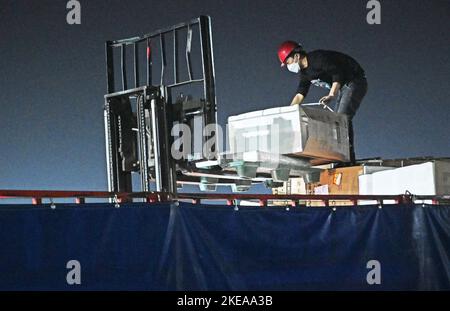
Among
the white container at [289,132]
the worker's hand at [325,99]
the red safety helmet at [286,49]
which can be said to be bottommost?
the white container at [289,132]

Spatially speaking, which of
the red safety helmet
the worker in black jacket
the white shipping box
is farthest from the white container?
the red safety helmet

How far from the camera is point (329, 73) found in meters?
9.62

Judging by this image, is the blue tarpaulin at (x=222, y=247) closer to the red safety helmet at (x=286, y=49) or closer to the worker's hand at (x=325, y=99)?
the worker's hand at (x=325, y=99)

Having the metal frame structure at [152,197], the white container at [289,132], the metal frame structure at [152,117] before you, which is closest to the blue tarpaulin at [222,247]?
the metal frame structure at [152,197]

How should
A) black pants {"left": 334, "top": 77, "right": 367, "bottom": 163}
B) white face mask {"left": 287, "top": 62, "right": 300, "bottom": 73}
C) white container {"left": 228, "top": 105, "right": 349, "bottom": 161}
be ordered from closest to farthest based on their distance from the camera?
white container {"left": 228, "top": 105, "right": 349, "bottom": 161}, white face mask {"left": 287, "top": 62, "right": 300, "bottom": 73}, black pants {"left": 334, "top": 77, "right": 367, "bottom": 163}

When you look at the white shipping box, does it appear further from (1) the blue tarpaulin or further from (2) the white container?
(2) the white container

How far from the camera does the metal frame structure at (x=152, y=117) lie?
8.46 m

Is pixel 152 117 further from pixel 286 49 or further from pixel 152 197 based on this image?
pixel 286 49

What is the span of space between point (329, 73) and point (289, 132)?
156cm

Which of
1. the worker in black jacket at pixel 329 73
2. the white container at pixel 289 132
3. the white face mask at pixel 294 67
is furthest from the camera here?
the white face mask at pixel 294 67

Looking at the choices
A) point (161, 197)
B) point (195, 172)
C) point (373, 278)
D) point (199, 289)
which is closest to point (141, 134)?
point (195, 172)

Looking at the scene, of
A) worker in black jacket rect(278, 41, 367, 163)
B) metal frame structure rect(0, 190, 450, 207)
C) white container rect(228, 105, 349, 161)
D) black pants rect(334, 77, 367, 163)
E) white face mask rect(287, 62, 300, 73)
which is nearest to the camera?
metal frame structure rect(0, 190, 450, 207)

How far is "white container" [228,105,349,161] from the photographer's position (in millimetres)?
8445

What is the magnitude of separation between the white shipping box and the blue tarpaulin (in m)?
0.56
